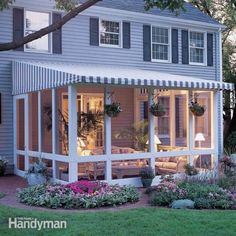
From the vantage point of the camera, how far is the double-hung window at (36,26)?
1638 centimetres

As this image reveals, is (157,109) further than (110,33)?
No

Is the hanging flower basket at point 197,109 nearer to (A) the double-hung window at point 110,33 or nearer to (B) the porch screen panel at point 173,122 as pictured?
(B) the porch screen panel at point 173,122

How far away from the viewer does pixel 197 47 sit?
20797 millimetres

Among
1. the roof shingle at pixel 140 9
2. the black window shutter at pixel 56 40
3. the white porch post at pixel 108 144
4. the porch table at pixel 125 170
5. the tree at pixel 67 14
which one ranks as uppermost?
the roof shingle at pixel 140 9

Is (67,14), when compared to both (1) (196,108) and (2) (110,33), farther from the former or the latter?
(2) (110,33)

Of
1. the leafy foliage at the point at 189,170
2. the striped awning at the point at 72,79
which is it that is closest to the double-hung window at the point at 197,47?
the striped awning at the point at 72,79

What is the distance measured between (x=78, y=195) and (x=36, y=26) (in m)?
8.67

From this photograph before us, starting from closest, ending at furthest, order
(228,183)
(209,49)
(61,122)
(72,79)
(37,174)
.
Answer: (228,183), (72,79), (37,174), (61,122), (209,49)

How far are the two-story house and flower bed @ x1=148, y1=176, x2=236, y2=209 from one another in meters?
2.77

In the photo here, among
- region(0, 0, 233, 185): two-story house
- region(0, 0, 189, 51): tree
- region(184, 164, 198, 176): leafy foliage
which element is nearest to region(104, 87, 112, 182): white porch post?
region(0, 0, 233, 185): two-story house

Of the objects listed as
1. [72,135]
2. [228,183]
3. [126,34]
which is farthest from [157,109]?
[126,34]

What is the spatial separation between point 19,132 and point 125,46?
19.3 ft

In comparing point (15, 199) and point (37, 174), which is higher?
point (37, 174)

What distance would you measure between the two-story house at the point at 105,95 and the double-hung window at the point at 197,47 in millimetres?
141
